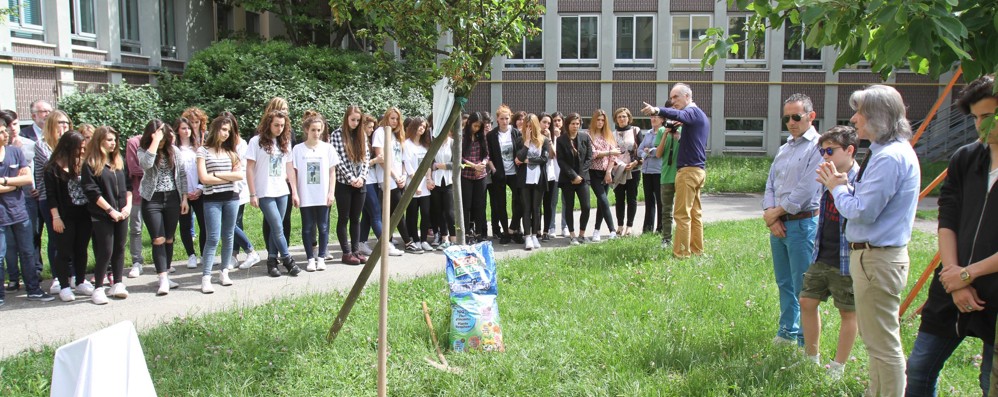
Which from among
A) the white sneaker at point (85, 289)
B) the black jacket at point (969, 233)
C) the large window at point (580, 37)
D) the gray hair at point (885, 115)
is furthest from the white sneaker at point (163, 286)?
the large window at point (580, 37)

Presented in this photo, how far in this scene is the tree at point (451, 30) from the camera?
17.0ft

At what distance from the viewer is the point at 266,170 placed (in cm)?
898

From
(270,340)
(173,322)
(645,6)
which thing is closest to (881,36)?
(270,340)

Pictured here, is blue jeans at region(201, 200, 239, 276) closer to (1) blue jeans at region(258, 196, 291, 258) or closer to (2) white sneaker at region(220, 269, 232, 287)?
(2) white sneaker at region(220, 269, 232, 287)

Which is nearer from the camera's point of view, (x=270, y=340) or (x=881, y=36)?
(x=881, y=36)

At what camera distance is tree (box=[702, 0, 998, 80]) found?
269cm

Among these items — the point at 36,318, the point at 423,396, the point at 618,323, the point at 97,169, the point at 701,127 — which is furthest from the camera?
the point at 701,127

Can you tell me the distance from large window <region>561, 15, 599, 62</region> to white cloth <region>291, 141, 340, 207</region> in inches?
727

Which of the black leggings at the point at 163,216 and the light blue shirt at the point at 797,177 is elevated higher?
the light blue shirt at the point at 797,177

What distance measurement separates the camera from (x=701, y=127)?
892 cm

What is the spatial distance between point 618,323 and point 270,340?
Result: 2.66 meters

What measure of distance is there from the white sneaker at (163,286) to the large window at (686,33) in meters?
21.6

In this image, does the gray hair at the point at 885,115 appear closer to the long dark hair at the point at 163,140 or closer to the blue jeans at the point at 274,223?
the blue jeans at the point at 274,223

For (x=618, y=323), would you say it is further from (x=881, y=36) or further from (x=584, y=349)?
(x=881, y=36)
